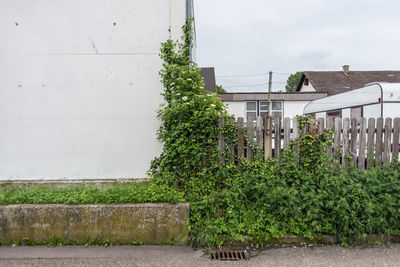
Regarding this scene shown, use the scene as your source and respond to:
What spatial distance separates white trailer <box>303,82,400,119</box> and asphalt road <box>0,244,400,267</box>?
5060 mm

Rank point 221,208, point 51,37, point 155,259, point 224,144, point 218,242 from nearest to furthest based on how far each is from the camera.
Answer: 1. point 155,259
2. point 218,242
3. point 221,208
4. point 224,144
5. point 51,37

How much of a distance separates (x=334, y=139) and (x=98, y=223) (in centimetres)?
379

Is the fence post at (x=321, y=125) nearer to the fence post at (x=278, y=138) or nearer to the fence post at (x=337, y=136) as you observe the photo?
the fence post at (x=337, y=136)

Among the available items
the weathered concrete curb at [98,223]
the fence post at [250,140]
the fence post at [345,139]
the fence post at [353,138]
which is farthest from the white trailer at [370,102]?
the weathered concrete curb at [98,223]

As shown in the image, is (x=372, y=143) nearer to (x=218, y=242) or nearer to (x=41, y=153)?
(x=218, y=242)

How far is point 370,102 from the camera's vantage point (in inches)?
288

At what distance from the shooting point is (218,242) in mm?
3086

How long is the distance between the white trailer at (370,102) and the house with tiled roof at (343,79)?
14925 millimetres

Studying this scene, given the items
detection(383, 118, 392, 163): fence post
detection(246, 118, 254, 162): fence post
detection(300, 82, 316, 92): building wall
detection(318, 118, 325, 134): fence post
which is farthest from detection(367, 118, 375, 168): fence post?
detection(300, 82, 316, 92): building wall

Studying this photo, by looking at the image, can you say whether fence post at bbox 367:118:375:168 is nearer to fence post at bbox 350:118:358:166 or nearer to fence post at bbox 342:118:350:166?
fence post at bbox 350:118:358:166

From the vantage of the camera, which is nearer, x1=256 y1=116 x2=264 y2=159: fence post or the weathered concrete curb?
the weathered concrete curb

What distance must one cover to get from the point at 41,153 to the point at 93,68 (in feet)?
6.02

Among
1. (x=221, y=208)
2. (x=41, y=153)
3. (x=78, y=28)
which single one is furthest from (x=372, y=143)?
(x=41, y=153)

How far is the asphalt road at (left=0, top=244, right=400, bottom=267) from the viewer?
2.76 metres
